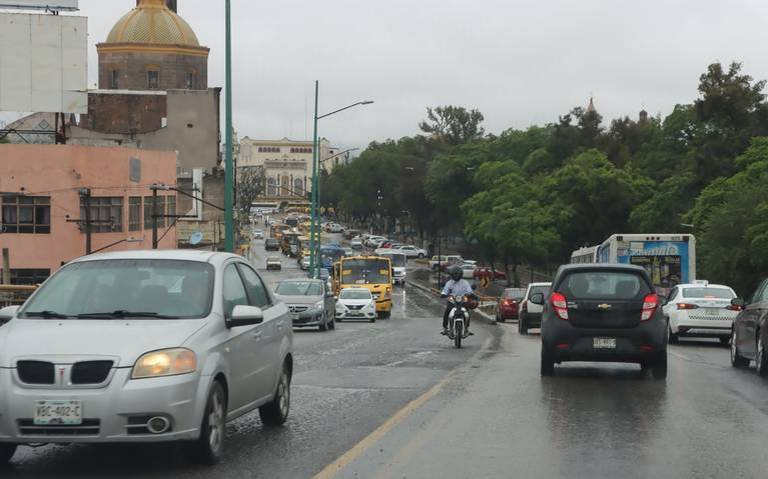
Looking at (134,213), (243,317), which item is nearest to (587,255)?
(134,213)

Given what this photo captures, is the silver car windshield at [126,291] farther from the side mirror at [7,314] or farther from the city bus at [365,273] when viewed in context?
the city bus at [365,273]

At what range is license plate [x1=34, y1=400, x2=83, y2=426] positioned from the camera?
28.3 feet

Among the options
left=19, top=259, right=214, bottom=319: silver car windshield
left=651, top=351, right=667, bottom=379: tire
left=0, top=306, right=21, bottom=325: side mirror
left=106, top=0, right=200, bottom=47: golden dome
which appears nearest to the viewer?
left=19, top=259, right=214, bottom=319: silver car windshield

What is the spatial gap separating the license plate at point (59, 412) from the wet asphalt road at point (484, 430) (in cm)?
59

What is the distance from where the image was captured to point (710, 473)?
30.3 feet

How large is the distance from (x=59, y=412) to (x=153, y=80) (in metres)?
96.6

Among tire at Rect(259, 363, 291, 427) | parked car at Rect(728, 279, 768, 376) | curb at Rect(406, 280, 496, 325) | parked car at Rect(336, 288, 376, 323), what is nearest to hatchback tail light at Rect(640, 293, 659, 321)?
parked car at Rect(728, 279, 768, 376)

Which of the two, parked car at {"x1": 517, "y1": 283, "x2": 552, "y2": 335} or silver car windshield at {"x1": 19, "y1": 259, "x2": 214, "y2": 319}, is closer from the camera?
silver car windshield at {"x1": 19, "y1": 259, "x2": 214, "y2": 319}

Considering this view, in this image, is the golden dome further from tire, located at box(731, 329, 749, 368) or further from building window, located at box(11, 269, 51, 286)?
tire, located at box(731, 329, 749, 368)

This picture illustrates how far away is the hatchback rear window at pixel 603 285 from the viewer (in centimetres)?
1705

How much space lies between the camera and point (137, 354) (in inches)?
348

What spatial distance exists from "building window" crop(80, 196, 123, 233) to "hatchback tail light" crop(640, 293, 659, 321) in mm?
49192

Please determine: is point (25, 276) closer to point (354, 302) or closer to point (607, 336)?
point (354, 302)

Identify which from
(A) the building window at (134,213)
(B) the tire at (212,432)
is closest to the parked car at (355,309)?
(A) the building window at (134,213)
